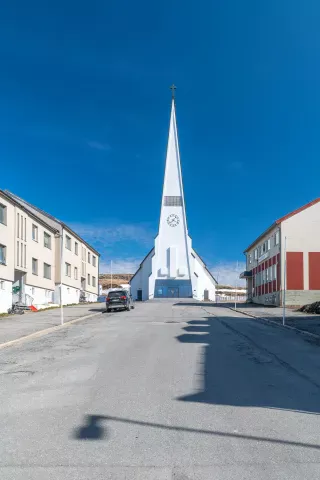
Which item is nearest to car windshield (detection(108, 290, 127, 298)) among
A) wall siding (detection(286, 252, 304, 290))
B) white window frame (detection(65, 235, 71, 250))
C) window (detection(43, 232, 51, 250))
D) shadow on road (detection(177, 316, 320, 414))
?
window (detection(43, 232, 51, 250))

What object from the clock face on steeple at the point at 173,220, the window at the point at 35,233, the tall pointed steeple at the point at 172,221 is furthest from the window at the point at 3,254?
the clock face on steeple at the point at 173,220

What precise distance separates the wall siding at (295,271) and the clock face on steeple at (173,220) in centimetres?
3992

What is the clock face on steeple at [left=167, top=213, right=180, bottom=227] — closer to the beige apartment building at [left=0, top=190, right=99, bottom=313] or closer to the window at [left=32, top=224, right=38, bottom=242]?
the beige apartment building at [left=0, top=190, right=99, bottom=313]

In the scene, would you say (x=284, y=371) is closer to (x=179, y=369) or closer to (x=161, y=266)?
(x=179, y=369)

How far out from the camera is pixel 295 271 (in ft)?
149

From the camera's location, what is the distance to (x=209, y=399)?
7836mm

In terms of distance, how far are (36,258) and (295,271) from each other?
23.0 meters

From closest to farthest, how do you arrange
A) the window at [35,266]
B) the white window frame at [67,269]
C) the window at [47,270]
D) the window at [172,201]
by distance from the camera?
the window at [35,266] < the window at [47,270] < the white window frame at [67,269] < the window at [172,201]

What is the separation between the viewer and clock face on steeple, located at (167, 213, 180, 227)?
84.1 m

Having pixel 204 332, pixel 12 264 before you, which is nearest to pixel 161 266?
pixel 12 264

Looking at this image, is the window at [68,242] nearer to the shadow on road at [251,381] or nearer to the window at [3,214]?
the window at [3,214]

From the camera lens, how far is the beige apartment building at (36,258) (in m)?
34.2

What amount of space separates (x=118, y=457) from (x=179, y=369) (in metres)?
5.43

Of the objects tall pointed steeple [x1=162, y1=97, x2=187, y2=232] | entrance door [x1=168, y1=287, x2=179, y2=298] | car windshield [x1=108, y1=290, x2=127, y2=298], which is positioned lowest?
entrance door [x1=168, y1=287, x2=179, y2=298]
